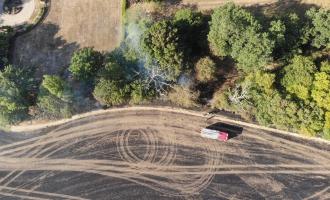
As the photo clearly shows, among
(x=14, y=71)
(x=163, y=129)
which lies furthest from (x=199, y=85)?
(x=14, y=71)

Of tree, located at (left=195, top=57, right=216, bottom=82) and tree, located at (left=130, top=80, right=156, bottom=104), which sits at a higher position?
tree, located at (left=195, top=57, right=216, bottom=82)

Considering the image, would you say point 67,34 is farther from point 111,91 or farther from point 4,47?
point 111,91

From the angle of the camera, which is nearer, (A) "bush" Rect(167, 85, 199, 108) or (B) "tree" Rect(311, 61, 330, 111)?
(B) "tree" Rect(311, 61, 330, 111)

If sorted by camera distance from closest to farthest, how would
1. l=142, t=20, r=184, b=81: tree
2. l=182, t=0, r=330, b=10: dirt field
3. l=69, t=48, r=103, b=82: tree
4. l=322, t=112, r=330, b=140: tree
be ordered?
1. l=322, t=112, r=330, b=140: tree
2. l=142, t=20, r=184, b=81: tree
3. l=69, t=48, r=103, b=82: tree
4. l=182, t=0, r=330, b=10: dirt field

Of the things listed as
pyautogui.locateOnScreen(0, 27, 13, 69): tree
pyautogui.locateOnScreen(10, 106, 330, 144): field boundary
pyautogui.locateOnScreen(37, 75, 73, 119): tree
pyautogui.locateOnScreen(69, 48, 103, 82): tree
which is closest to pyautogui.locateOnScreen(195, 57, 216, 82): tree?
pyautogui.locateOnScreen(10, 106, 330, 144): field boundary

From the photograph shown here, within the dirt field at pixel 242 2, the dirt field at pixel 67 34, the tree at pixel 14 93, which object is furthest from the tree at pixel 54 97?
the dirt field at pixel 242 2

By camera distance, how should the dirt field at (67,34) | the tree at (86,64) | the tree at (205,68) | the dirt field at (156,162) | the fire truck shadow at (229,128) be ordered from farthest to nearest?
the dirt field at (67,34) < the fire truck shadow at (229,128) < the tree at (86,64) < the tree at (205,68) < the dirt field at (156,162)

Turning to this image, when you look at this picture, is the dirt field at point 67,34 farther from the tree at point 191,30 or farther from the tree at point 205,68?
the tree at point 205,68

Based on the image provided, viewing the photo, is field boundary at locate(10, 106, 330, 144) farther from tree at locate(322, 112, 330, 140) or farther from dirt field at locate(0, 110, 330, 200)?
tree at locate(322, 112, 330, 140)
